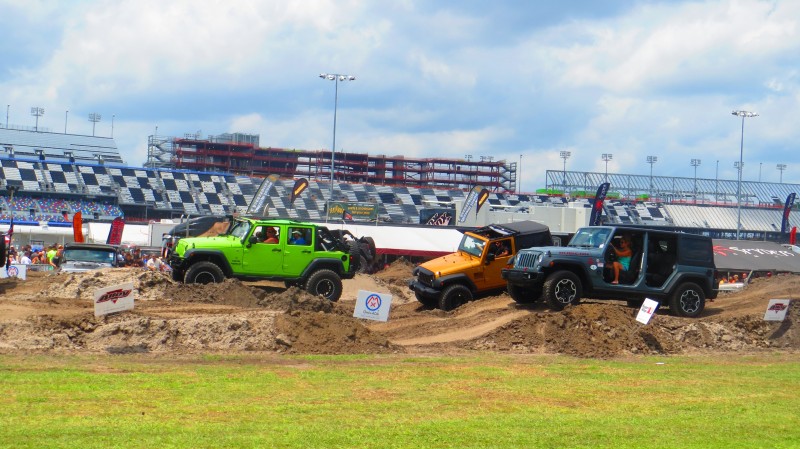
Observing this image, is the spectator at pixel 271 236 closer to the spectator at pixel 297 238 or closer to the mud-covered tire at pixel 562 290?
the spectator at pixel 297 238

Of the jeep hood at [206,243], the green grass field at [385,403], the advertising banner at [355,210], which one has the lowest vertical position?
the green grass field at [385,403]

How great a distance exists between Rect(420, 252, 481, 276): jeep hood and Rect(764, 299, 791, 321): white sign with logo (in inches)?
280

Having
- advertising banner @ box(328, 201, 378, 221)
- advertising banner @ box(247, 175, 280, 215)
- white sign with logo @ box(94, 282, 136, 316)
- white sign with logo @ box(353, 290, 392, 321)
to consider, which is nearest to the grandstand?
advertising banner @ box(328, 201, 378, 221)

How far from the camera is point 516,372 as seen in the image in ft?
47.5

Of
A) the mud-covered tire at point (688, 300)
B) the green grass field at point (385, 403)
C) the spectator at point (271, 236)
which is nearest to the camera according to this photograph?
the green grass field at point (385, 403)

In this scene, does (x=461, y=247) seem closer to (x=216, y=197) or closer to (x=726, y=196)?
(x=216, y=197)

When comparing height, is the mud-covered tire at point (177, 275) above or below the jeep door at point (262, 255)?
below

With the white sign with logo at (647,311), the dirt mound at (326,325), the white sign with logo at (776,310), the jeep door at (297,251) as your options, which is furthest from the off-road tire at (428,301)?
the white sign with logo at (776,310)

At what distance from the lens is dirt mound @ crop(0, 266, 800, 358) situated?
1561 cm

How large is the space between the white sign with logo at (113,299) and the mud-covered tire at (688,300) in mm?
11397

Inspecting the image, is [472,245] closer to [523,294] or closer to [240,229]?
[523,294]

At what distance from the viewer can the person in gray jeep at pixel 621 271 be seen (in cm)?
2044

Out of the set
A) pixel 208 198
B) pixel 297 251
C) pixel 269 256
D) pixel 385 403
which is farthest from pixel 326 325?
pixel 208 198

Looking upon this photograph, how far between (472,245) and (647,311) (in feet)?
22.7
